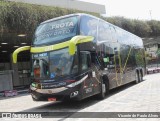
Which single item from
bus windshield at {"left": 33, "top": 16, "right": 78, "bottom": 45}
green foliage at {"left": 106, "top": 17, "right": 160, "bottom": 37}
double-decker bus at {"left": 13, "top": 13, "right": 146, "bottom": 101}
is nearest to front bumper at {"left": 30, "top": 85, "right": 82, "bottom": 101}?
double-decker bus at {"left": 13, "top": 13, "right": 146, "bottom": 101}

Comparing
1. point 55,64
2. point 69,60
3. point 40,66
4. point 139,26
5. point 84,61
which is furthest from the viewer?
point 139,26

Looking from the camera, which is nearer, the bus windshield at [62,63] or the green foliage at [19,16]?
the bus windshield at [62,63]

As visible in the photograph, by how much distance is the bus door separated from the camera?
11.9 meters

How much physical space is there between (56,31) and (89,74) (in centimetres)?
227

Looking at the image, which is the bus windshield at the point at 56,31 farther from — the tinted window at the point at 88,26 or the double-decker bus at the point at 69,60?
the tinted window at the point at 88,26

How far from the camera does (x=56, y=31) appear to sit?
12414mm

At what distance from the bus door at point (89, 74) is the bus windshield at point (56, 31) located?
1030 mm

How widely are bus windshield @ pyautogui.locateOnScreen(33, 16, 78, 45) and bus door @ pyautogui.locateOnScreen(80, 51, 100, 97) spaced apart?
1030mm

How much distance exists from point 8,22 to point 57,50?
10.7 metres

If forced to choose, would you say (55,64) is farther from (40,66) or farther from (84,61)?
(84,61)

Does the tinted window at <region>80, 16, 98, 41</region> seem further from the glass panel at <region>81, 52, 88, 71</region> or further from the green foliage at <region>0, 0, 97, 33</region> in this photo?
the green foliage at <region>0, 0, 97, 33</region>

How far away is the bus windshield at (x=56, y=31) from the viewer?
39.5ft

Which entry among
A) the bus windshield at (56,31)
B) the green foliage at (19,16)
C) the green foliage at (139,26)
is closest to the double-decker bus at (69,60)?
the bus windshield at (56,31)

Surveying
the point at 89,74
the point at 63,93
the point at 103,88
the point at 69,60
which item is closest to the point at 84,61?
the point at 89,74
